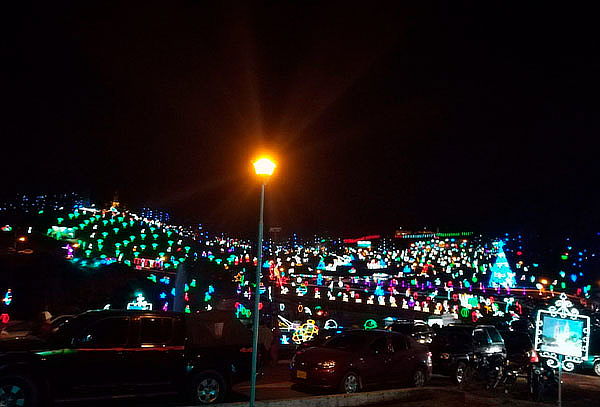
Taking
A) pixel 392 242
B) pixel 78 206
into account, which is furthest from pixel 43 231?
pixel 392 242

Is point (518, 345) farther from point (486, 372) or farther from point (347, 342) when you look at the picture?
point (347, 342)

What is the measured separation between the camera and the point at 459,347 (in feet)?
48.6

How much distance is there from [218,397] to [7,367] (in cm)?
384

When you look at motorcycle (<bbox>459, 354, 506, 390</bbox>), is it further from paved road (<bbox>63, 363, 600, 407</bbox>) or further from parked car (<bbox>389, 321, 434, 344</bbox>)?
parked car (<bbox>389, 321, 434, 344</bbox>)

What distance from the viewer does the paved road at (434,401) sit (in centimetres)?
919

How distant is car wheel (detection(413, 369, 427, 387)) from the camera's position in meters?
12.7

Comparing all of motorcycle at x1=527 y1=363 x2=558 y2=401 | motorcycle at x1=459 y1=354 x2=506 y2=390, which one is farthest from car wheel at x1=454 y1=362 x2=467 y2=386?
motorcycle at x1=527 y1=363 x2=558 y2=401

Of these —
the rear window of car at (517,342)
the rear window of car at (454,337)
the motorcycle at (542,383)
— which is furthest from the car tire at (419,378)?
the rear window of car at (517,342)

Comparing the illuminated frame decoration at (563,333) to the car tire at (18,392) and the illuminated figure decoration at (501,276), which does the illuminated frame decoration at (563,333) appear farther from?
the illuminated figure decoration at (501,276)

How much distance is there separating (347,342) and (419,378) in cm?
244

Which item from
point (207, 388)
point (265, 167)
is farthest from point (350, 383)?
point (265, 167)

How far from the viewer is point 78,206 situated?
100938mm

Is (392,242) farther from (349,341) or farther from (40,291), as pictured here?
(349,341)

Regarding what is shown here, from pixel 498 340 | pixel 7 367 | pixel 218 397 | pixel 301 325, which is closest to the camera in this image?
pixel 7 367
